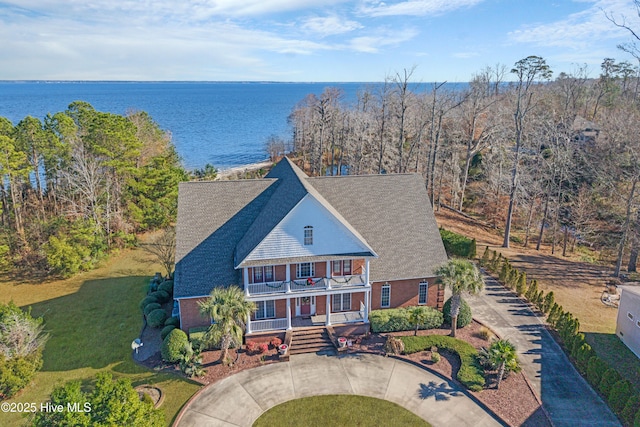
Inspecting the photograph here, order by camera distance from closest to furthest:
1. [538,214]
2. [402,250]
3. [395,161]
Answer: [402,250] < [538,214] < [395,161]

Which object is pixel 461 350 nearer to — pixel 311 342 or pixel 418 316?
pixel 418 316

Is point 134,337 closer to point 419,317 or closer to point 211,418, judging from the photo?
point 211,418

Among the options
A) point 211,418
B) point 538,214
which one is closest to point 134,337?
point 211,418

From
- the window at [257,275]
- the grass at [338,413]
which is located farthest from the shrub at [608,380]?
the window at [257,275]

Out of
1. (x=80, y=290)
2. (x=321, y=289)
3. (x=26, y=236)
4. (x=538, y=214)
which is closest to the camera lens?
(x=321, y=289)

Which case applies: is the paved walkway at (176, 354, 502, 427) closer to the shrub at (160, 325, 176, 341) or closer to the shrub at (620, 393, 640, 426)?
the shrub at (160, 325, 176, 341)

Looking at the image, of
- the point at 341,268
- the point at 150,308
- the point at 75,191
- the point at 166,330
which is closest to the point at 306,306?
the point at 341,268

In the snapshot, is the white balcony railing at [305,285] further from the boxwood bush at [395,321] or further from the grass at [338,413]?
the grass at [338,413]
